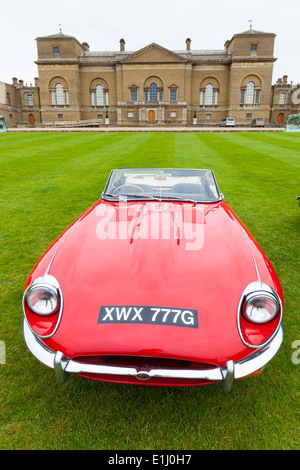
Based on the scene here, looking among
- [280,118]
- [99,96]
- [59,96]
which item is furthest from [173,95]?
[280,118]

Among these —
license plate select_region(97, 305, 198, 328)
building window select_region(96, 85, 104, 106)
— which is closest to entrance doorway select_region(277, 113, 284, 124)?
building window select_region(96, 85, 104, 106)

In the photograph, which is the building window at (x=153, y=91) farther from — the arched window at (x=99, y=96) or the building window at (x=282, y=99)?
the building window at (x=282, y=99)

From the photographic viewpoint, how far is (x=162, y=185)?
4.03 metres

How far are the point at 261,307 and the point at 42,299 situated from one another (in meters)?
1.52

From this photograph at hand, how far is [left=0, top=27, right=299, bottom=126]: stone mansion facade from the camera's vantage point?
5512 centimetres

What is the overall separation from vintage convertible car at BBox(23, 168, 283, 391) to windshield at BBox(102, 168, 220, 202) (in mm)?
884

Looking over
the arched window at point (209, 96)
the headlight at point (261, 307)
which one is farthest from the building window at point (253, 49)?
the headlight at point (261, 307)

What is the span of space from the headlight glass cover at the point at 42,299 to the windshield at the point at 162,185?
5.50 ft

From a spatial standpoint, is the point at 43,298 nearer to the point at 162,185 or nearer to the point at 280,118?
the point at 162,185

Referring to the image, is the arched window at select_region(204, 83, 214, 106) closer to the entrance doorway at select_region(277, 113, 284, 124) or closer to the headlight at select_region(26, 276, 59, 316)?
the entrance doorway at select_region(277, 113, 284, 124)

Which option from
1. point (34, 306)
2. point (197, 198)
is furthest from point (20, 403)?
point (197, 198)

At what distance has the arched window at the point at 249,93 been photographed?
5673 centimetres

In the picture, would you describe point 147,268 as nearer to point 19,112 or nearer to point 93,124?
point 93,124

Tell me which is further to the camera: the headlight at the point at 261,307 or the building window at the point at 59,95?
the building window at the point at 59,95
